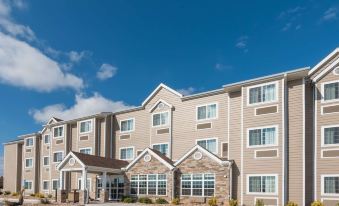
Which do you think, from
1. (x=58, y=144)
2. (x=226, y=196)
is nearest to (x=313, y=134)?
(x=226, y=196)

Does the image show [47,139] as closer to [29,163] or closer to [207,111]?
[29,163]

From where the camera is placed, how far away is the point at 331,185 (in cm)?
2261

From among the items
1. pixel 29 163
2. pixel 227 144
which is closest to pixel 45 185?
pixel 29 163

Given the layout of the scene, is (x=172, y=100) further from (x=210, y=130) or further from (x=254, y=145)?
(x=254, y=145)

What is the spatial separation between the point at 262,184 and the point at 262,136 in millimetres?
3045

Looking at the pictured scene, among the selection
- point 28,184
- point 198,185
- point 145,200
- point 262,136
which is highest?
point 262,136

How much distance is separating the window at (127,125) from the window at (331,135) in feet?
59.1

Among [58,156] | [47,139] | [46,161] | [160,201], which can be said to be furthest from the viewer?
[47,139]

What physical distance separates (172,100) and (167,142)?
11.6 feet

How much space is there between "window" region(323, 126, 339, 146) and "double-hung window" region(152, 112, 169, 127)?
13422mm

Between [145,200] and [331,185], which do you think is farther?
[145,200]

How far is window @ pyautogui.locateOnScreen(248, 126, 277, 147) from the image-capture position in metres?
24.7

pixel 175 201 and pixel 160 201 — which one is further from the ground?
pixel 175 201

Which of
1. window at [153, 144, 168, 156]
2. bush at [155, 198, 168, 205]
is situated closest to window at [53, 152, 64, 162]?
window at [153, 144, 168, 156]
